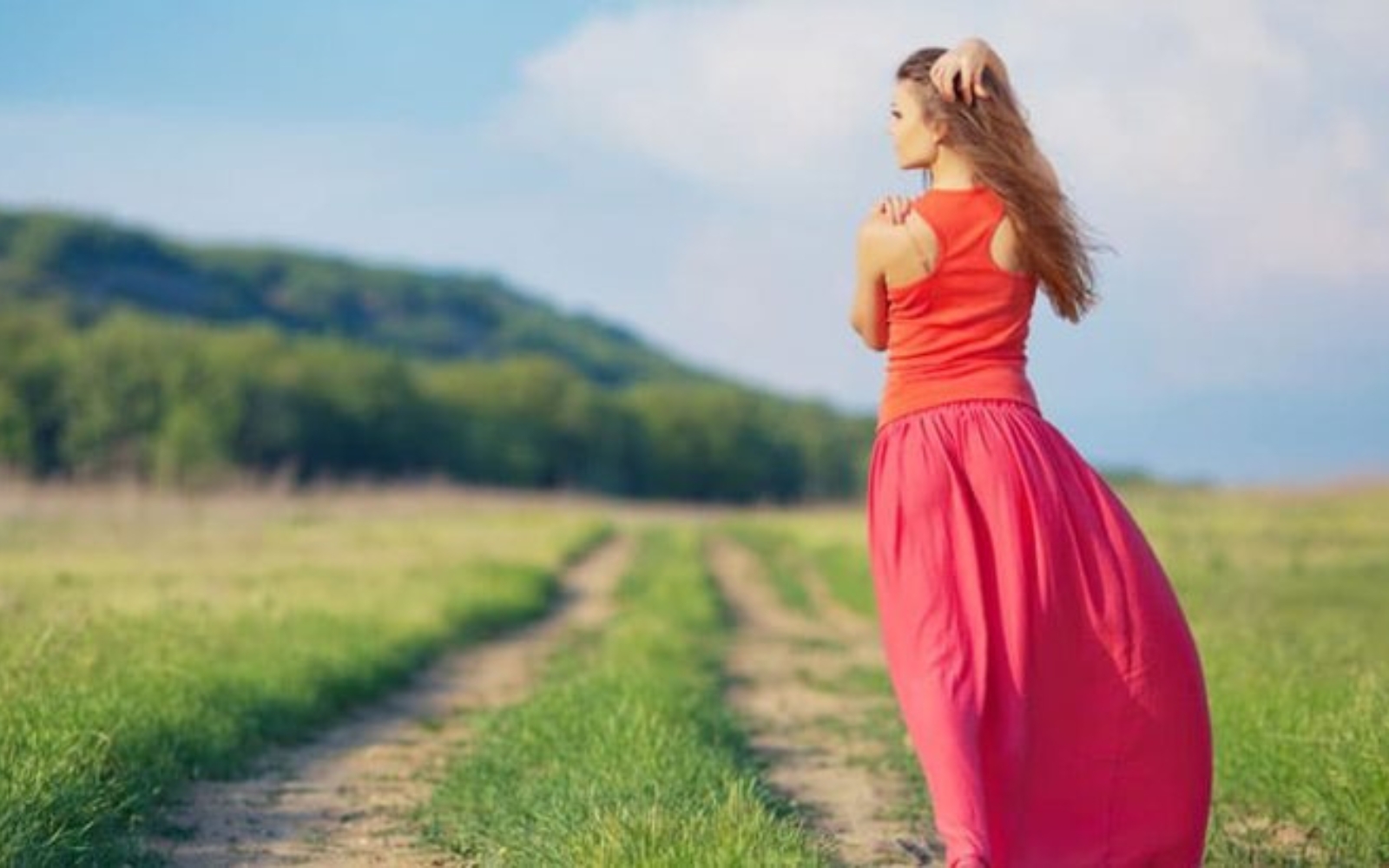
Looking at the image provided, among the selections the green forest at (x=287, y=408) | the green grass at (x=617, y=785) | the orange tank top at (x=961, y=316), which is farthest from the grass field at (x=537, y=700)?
the green forest at (x=287, y=408)

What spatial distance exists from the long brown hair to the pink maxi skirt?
450 millimetres

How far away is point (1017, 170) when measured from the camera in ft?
17.6

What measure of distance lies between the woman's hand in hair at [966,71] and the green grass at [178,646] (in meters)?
3.67

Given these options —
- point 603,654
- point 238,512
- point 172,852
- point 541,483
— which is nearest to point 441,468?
point 541,483

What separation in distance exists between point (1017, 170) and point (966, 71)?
0.31m

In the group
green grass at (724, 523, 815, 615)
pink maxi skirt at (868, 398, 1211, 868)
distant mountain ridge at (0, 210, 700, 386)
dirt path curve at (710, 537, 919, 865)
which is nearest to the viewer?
pink maxi skirt at (868, 398, 1211, 868)

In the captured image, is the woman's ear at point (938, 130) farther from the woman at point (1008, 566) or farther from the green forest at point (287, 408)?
the green forest at point (287, 408)

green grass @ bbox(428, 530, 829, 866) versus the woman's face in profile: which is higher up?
the woman's face in profile

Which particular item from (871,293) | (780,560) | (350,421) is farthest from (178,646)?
(350,421)

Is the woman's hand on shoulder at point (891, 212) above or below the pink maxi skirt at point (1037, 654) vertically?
above

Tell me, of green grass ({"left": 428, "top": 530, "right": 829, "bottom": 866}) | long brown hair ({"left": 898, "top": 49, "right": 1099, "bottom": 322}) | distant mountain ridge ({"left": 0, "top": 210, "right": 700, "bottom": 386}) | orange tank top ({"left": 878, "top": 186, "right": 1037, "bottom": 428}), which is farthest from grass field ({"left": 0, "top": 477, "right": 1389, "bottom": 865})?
distant mountain ridge ({"left": 0, "top": 210, "right": 700, "bottom": 386})

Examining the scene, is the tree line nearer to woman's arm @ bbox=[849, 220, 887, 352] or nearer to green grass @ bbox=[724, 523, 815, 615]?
green grass @ bbox=[724, 523, 815, 615]

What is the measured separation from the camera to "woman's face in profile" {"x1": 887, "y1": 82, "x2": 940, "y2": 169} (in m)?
5.49

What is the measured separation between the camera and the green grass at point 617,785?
573cm
